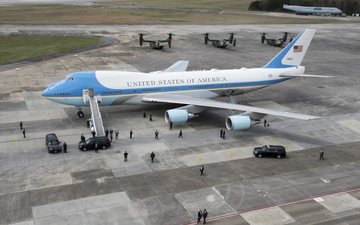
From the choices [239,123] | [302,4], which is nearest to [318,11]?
[302,4]

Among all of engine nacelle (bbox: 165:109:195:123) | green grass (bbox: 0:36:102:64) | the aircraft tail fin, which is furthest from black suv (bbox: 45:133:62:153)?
green grass (bbox: 0:36:102:64)

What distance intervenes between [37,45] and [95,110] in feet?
191

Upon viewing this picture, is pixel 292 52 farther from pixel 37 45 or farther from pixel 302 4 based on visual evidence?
pixel 302 4

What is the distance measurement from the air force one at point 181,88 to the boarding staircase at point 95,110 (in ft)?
0.95

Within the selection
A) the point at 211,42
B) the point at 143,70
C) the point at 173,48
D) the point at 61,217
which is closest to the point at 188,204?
the point at 61,217

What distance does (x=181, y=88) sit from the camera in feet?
176

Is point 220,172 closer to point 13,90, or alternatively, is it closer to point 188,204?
point 188,204

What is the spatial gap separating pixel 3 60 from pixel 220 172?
2408 inches

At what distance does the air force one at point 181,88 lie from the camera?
49000 mm

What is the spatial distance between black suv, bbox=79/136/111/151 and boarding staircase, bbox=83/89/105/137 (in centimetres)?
192

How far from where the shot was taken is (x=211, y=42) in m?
110

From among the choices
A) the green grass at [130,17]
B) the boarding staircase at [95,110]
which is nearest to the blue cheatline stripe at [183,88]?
the boarding staircase at [95,110]

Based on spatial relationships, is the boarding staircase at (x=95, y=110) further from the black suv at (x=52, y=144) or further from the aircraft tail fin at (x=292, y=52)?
the aircraft tail fin at (x=292, y=52)

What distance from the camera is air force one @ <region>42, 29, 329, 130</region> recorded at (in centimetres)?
4900
